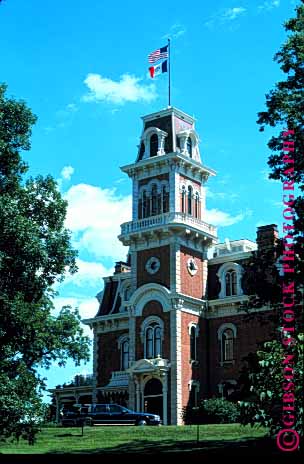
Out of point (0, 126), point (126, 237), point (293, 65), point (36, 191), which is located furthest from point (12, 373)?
point (126, 237)

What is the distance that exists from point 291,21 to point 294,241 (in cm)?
723

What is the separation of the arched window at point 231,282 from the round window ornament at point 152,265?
16.0 ft

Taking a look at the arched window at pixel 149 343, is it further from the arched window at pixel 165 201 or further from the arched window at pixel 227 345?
the arched window at pixel 165 201

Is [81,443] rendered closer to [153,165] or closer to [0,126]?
[0,126]

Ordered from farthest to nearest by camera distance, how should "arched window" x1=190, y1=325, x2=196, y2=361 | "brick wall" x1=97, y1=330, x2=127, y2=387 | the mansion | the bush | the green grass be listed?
"brick wall" x1=97, y1=330, x2=127, y2=387 < "arched window" x1=190, y1=325, x2=196, y2=361 < the mansion < the bush < the green grass

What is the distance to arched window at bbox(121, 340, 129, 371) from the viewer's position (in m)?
50.4

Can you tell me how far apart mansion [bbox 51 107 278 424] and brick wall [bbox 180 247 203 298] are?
0.07 m

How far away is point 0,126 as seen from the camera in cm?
2436

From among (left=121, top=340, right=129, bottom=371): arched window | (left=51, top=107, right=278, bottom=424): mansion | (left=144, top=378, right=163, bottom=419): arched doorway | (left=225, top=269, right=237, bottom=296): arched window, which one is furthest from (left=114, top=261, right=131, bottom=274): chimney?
(left=144, top=378, right=163, bottom=419): arched doorway

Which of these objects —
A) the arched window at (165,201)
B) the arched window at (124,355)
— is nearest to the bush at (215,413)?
the arched window at (124,355)

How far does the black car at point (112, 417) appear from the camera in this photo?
131ft

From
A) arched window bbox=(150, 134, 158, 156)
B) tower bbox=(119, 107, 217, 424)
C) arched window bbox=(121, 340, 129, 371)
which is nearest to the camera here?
tower bbox=(119, 107, 217, 424)

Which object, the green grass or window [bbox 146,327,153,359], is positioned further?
window [bbox 146,327,153,359]

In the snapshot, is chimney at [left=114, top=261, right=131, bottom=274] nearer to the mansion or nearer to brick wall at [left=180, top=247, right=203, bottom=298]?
the mansion
